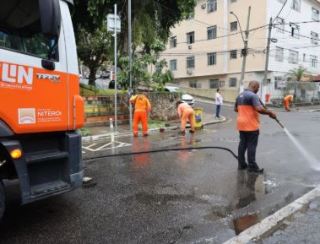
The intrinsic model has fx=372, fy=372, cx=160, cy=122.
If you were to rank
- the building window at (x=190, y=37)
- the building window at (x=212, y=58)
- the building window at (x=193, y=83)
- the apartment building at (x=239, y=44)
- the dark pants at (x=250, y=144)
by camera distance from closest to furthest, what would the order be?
the dark pants at (x=250, y=144)
the apartment building at (x=239, y=44)
the building window at (x=212, y=58)
the building window at (x=190, y=37)
the building window at (x=193, y=83)

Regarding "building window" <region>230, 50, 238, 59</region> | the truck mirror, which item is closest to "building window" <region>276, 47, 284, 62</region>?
"building window" <region>230, 50, 238, 59</region>

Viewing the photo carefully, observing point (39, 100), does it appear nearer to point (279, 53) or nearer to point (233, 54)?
point (233, 54)

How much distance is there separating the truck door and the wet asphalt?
1.19 m

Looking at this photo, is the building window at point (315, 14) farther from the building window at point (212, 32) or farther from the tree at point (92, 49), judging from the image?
the tree at point (92, 49)

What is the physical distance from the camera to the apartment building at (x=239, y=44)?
34344mm

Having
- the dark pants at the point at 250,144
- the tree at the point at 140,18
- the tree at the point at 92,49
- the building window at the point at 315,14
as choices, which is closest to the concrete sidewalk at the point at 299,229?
the dark pants at the point at 250,144

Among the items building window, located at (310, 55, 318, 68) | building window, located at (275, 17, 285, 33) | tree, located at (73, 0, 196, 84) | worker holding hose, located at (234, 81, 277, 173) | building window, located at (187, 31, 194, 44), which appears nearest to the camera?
worker holding hose, located at (234, 81, 277, 173)

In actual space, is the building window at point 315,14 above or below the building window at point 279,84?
above

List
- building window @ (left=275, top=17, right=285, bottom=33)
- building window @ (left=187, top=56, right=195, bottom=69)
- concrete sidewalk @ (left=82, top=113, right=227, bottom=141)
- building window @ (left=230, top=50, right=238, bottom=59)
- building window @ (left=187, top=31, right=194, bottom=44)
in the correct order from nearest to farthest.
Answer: concrete sidewalk @ (left=82, top=113, right=227, bottom=141) → building window @ (left=275, top=17, right=285, bottom=33) → building window @ (left=230, top=50, right=238, bottom=59) → building window @ (left=187, top=31, right=194, bottom=44) → building window @ (left=187, top=56, right=195, bottom=69)

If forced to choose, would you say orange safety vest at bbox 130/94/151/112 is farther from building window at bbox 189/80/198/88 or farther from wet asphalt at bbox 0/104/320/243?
building window at bbox 189/80/198/88

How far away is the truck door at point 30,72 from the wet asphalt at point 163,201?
119 cm

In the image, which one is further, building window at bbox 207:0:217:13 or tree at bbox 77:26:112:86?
building window at bbox 207:0:217:13

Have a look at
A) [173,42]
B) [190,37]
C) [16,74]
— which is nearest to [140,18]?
[16,74]

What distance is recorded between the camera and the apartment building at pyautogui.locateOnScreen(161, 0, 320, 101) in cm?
3434
